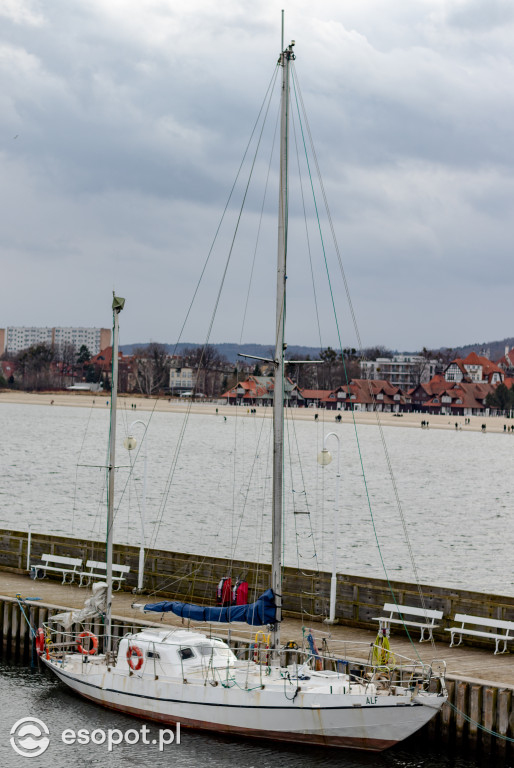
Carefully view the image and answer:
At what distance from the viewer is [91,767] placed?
2169cm

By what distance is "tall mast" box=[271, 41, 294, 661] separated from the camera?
22969 millimetres

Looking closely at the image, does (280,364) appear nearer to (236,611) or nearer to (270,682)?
(236,611)

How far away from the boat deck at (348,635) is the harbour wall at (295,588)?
514mm

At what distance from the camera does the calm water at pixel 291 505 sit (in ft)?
173

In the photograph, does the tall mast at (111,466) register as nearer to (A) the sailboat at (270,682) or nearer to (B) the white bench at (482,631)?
(A) the sailboat at (270,682)

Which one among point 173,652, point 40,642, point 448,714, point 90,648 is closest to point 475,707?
point 448,714

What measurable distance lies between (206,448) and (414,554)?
285 ft

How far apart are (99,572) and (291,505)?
46224mm

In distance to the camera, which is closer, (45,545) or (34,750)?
(34,750)

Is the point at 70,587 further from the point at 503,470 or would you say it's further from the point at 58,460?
the point at 503,470

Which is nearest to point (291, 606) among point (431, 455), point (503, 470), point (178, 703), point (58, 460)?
point (178, 703)

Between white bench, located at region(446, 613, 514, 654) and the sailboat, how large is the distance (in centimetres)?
190

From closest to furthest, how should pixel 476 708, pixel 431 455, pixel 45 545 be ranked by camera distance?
pixel 476 708
pixel 45 545
pixel 431 455

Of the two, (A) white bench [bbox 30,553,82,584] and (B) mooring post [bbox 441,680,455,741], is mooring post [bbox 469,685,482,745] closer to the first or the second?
(B) mooring post [bbox 441,680,455,741]
